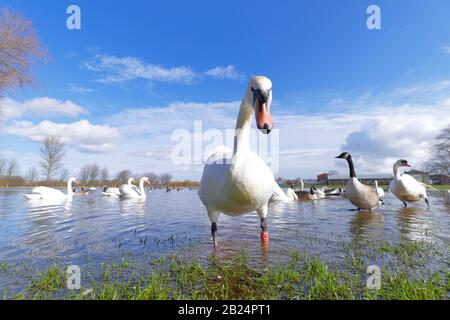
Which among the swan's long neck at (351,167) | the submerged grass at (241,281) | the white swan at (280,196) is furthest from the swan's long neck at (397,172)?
the submerged grass at (241,281)

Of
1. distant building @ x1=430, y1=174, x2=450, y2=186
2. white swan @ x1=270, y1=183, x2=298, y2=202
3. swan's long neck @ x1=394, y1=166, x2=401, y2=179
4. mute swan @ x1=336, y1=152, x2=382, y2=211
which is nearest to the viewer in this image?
mute swan @ x1=336, y1=152, x2=382, y2=211

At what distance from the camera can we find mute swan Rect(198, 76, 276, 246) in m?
3.78

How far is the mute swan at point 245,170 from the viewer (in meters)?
3.78

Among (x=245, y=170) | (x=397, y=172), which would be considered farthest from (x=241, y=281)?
(x=397, y=172)

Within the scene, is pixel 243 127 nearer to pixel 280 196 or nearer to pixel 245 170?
pixel 245 170

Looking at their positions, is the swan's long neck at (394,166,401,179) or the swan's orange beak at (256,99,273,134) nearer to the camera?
the swan's orange beak at (256,99,273,134)

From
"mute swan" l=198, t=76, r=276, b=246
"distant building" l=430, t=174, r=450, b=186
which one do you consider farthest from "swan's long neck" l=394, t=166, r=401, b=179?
"distant building" l=430, t=174, r=450, b=186

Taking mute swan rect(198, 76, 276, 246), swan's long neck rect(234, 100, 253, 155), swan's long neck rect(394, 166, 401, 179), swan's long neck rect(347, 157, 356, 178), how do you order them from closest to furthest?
mute swan rect(198, 76, 276, 246) < swan's long neck rect(234, 100, 253, 155) < swan's long neck rect(347, 157, 356, 178) < swan's long neck rect(394, 166, 401, 179)

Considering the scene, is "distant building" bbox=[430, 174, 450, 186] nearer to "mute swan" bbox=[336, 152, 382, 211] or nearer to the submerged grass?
"mute swan" bbox=[336, 152, 382, 211]

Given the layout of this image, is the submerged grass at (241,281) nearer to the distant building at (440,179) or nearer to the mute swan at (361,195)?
the mute swan at (361,195)

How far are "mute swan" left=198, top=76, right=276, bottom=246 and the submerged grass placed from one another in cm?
102

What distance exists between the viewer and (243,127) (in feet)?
14.7
